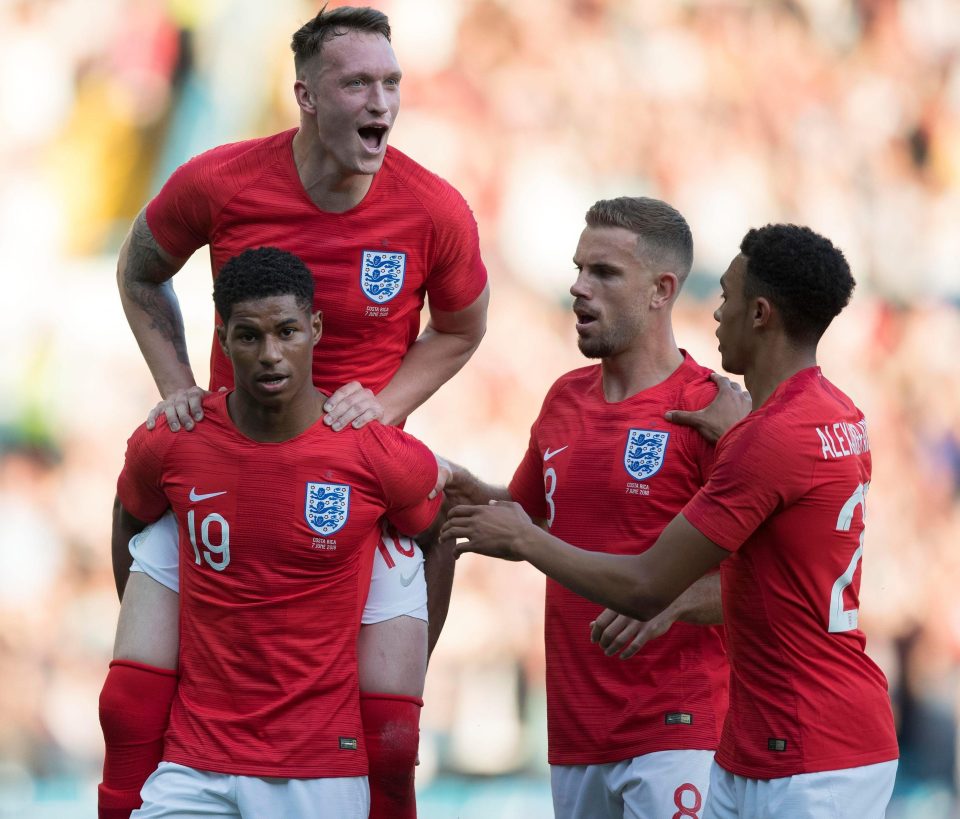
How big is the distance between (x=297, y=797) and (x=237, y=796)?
14cm

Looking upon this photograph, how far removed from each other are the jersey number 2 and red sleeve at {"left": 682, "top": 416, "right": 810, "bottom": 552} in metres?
0.13

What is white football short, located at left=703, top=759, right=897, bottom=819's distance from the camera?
10.4ft

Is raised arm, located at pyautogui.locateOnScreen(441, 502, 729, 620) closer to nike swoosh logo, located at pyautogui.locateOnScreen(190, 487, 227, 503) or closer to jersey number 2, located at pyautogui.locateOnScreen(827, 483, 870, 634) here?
jersey number 2, located at pyautogui.locateOnScreen(827, 483, 870, 634)

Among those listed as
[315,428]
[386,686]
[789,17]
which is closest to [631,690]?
[386,686]

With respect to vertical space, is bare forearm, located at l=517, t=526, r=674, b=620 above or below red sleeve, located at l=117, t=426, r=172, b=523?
below

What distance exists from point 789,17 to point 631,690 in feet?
15.3

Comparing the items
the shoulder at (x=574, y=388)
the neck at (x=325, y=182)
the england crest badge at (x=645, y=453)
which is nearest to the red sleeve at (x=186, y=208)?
the neck at (x=325, y=182)

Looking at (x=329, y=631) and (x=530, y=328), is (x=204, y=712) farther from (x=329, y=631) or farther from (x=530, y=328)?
(x=530, y=328)

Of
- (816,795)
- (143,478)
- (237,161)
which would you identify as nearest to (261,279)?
(237,161)

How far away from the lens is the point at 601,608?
3.95 m

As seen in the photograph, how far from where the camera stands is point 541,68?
726cm

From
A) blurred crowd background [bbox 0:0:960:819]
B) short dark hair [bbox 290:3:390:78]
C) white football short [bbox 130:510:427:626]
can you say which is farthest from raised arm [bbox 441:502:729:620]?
blurred crowd background [bbox 0:0:960:819]

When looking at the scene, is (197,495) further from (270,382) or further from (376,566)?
(376,566)

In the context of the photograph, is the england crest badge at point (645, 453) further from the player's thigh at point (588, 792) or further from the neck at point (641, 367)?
the player's thigh at point (588, 792)
